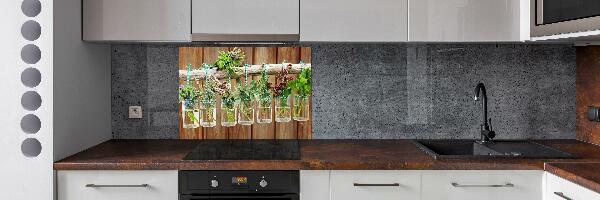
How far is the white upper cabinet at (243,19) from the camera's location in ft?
8.99

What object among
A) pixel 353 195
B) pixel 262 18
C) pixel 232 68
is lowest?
pixel 353 195

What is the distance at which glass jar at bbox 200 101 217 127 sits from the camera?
314 cm

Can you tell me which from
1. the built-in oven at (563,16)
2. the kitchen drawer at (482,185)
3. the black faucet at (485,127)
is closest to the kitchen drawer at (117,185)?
the kitchen drawer at (482,185)

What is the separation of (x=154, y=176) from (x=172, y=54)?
878mm

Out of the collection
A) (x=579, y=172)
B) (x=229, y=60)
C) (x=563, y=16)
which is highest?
(x=563, y=16)

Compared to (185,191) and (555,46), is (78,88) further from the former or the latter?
(555,46)

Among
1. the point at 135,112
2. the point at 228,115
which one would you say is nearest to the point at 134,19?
the point at 135,112

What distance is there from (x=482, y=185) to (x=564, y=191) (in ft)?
1.02

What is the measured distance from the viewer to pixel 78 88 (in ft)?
8.89
